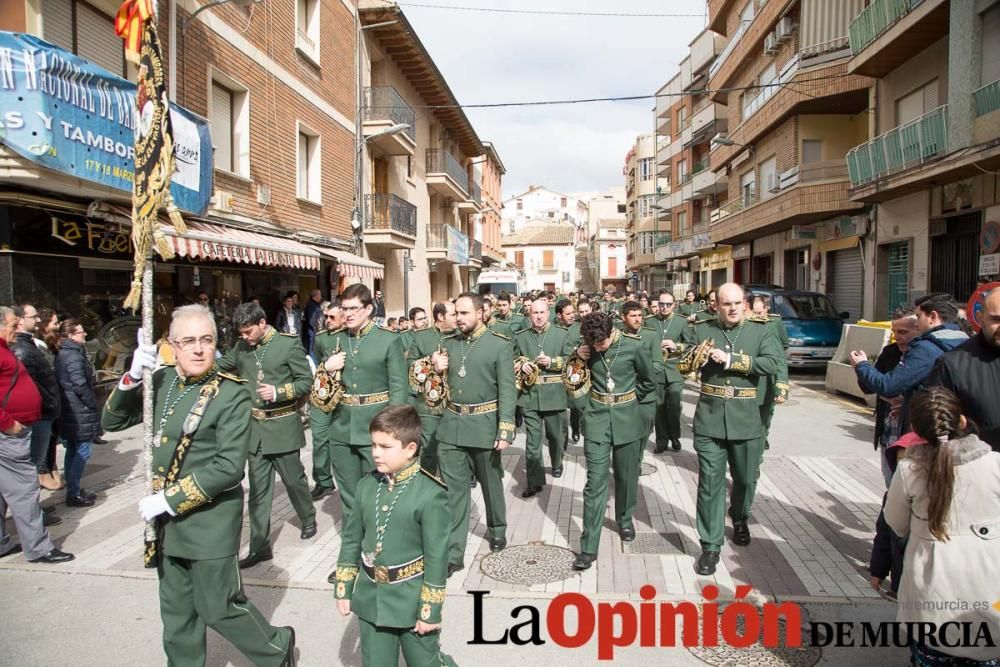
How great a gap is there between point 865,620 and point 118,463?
834 cm

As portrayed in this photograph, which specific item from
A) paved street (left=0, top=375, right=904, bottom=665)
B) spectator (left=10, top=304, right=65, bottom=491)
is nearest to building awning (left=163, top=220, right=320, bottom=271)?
spectator (left=10, top=304, right=65, bottom=491)

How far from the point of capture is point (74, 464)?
268 inches

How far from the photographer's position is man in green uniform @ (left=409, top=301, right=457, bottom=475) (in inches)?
255

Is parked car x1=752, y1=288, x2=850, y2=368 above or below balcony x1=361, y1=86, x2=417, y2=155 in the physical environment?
below

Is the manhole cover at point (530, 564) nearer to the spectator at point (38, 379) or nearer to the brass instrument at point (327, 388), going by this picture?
the brass instrument at point (327, 388)

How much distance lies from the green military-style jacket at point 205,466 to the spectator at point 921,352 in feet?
12.9

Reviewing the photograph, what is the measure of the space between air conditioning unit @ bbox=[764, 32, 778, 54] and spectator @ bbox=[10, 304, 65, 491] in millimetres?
22906

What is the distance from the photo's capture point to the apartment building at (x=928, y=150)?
44.1 ft

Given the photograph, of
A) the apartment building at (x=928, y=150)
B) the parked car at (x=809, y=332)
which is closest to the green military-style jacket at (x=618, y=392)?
the apartment building at (x=928, y=150)

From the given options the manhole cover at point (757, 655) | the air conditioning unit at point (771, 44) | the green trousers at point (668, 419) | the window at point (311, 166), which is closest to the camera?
the manhole cover at point (757, 655)

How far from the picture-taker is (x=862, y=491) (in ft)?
23.3

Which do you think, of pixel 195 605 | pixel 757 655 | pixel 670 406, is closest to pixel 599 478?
pixel 757 655

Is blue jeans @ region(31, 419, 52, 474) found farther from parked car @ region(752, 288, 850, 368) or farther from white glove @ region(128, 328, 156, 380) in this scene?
parked car @ region(752, 288, 850, 368)

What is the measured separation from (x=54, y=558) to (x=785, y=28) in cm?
2353
